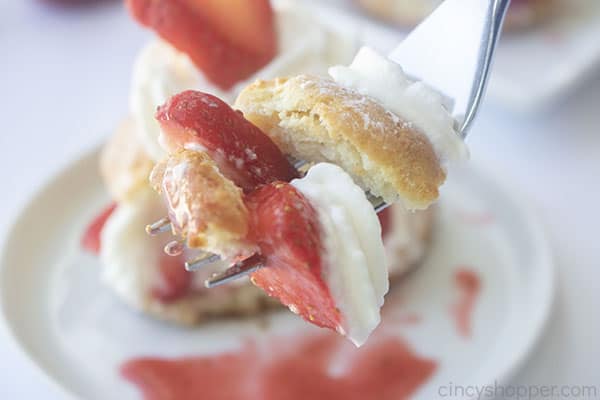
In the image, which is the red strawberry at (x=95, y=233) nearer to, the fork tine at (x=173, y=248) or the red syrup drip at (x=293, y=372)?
the red syrup drip at (x=293, y=372)

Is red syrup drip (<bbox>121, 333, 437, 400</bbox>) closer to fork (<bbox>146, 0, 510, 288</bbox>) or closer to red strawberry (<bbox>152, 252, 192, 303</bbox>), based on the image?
red strawberry (<bbox>152, 252, 192, 303</bbox>)

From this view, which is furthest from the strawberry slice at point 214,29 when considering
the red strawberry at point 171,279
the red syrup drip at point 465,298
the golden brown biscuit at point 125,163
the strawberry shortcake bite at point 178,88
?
the red syrup drip at point 465,298

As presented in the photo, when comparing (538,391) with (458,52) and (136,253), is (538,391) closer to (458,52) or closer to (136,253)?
(458,52)

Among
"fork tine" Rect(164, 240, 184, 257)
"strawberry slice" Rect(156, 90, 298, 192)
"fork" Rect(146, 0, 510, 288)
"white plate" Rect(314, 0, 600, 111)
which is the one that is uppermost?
"strawberry slice" Rect(156, 90, 298, 192)

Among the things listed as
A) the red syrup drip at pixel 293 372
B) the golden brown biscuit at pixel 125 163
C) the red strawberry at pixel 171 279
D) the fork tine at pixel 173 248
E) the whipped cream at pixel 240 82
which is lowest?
the red syrup drip at pixel 293 372

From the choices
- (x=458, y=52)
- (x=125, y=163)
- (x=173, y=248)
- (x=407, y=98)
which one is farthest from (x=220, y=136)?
(x=125, y=163)

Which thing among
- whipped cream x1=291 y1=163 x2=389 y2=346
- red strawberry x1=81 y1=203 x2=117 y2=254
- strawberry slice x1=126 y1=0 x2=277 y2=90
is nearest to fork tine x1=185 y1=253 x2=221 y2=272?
whipped cream x1=291 y1=163 x2=389 y2=346

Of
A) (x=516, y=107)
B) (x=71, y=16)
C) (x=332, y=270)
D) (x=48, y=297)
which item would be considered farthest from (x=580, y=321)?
(x=71, y=16)

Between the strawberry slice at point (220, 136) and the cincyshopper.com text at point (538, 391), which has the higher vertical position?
the strawberry slice at point (220, 136)
